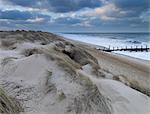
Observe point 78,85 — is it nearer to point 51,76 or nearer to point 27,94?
point 51,76

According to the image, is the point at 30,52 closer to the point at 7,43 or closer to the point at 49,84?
the point at 49,84

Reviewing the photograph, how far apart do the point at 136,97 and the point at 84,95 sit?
1543 mm

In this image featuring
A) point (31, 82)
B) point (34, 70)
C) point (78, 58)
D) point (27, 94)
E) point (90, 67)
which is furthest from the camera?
point (78, 58)

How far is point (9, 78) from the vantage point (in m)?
5.34

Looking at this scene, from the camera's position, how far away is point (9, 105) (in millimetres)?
4398

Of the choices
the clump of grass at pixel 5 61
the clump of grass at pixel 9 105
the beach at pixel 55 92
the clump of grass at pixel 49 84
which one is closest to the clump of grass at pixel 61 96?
the beach at pixel 55 92

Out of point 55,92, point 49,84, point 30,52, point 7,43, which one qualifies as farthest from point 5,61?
point 7,43

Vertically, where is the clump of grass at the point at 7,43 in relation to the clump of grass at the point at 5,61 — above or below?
above

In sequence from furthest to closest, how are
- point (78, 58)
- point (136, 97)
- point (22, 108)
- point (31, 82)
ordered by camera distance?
point (78, 58) < point (136, 97) < point (31, 82) < point (22, 108)

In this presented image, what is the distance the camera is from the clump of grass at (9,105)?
4.24 meters

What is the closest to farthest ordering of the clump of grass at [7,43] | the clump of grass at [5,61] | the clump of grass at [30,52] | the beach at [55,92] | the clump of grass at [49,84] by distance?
the beach at [55,92] → the clump of grass at [49,84] → the clump of grass at [5,61] → the clump of grass at [30,52] → the clump of grass at [7,43]

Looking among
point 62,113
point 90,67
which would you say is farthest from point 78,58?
point 62,113

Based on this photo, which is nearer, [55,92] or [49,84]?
[55,92]

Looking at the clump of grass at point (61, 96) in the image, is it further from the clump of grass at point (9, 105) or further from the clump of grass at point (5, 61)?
the clump of grass at point (5, 61)
